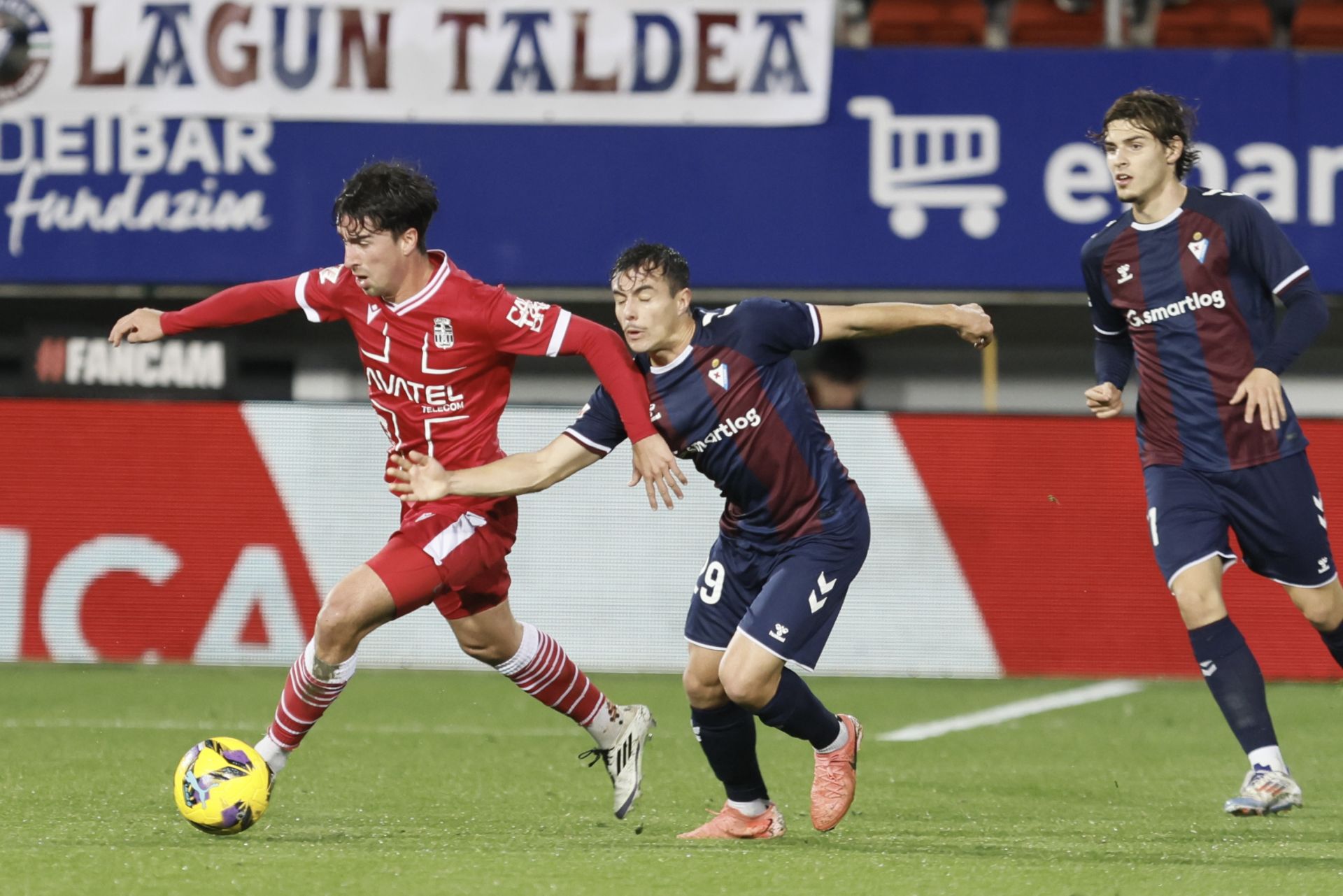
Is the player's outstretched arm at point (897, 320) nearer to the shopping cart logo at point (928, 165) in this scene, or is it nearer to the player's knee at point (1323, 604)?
the player's knee at point (1323, 604)

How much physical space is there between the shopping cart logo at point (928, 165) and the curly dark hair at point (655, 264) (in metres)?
5.28

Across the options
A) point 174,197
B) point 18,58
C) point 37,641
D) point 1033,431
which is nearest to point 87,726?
point 37,641

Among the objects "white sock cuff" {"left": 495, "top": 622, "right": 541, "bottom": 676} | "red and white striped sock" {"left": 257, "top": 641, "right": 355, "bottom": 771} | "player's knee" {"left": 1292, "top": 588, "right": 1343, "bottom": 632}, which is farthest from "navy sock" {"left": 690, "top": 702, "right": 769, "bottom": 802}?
"player's knee" {"left": 1292, "top": 588, "right": 1343, "bottom": 632}

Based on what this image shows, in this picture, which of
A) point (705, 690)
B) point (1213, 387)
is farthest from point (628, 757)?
point (1213, 387)

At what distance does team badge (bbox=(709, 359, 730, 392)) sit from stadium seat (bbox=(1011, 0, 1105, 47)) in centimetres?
589

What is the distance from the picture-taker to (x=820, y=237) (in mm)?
10453

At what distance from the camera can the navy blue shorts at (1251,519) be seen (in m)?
5.63

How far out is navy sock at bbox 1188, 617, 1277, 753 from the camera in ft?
18.1

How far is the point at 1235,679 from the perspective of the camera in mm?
5547

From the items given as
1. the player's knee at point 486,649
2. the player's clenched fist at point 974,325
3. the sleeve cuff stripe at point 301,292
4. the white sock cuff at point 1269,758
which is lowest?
the white sock cuff at point 1269,758

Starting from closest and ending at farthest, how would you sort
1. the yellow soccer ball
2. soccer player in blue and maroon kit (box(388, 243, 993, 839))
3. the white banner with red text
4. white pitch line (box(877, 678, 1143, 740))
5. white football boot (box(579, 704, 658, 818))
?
the yellow soccer ball → soccer player in blue and maroon kit (box(388, 243, 993, 839)) → white football boot (box(579, 704, 658, 818)) → white pitch line (box(877, 678, 1143, 740)) → the white banner with red text

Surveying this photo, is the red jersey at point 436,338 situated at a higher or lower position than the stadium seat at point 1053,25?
lower

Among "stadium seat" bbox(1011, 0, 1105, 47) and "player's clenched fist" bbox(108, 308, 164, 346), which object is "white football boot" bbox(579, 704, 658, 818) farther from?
"stadium seat" bbox(1011, 0, 1105, 47)

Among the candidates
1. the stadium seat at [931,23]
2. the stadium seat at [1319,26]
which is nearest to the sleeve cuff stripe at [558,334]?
the stadium seat at [931,23]
